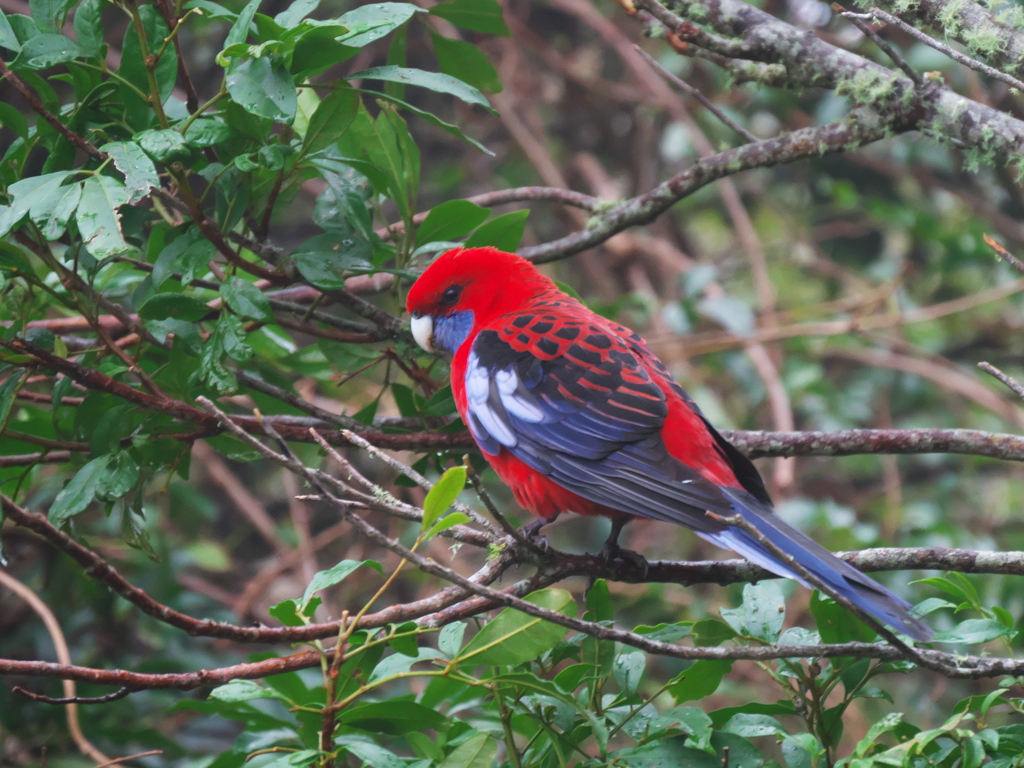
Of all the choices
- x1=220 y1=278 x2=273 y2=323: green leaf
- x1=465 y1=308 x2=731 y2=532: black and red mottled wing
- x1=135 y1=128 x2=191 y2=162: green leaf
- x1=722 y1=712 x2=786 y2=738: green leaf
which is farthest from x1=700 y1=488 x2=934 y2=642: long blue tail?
x1=135 y1=128 x2=191 y2=162: green leaf

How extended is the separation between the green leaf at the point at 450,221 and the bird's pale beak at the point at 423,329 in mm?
253

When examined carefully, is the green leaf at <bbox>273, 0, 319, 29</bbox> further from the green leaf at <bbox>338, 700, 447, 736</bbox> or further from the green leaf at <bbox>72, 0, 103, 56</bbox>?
the green leaf at <bbox>338, 700, 447, 736</bbox>

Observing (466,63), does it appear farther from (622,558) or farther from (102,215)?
(622,558)

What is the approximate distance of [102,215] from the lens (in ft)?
5.70

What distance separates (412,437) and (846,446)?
1.20m

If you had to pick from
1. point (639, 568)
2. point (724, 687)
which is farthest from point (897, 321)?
point (639, 568)

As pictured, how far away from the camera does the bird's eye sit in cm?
278

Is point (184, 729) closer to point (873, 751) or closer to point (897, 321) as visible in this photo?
point (873, 751)

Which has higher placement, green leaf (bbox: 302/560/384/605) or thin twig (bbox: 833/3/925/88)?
thin twig (bbox: 833/3/925/88)

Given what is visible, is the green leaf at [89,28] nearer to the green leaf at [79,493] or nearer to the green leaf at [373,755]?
the green leaf at [79,493]

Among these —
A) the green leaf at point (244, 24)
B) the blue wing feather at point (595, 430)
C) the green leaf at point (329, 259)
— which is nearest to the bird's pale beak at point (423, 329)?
the blue wing feather at point (595, 430)

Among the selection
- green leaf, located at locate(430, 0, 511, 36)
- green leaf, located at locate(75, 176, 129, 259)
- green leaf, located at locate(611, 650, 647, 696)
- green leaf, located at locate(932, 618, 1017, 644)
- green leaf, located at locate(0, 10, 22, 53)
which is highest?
green leaf, located at locate(430, 0, 511, 36)

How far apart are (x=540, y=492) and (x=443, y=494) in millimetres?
981

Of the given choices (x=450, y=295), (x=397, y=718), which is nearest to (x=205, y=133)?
(x=450, y=295)
